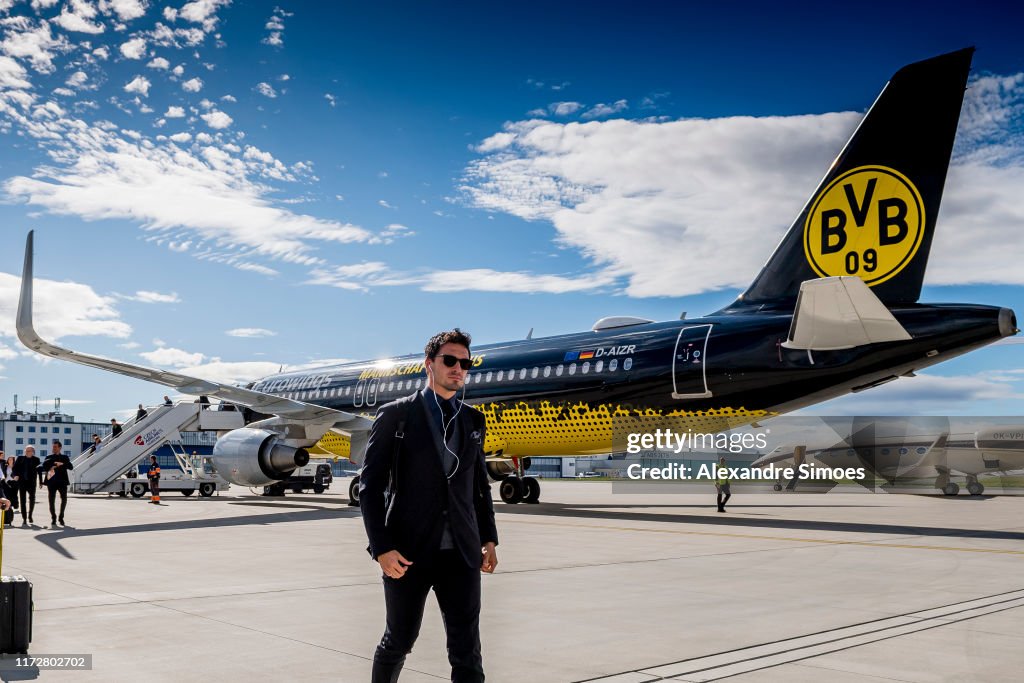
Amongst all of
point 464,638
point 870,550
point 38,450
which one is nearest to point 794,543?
point 870,550

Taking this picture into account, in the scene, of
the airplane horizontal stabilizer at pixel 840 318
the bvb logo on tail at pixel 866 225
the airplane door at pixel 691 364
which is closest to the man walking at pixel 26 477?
the airplane door at pixel 691 364

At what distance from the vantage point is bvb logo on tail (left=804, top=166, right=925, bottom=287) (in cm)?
1541

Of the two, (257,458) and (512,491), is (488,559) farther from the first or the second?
(512,491)

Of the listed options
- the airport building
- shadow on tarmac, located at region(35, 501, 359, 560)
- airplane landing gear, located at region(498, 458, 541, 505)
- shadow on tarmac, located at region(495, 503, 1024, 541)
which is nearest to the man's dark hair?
shadow on tarmac, located at region(35, 501, 359, 560)

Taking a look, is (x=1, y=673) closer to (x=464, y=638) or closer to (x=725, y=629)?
(x=464, y=638)

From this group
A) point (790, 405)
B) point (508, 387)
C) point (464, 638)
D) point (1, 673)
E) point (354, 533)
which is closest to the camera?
point (464, 638)

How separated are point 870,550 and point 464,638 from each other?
33.0 ft

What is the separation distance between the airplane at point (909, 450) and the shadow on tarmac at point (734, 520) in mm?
9663

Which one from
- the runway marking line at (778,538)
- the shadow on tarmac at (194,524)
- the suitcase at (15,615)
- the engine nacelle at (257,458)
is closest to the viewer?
the suitcase at (15,615)

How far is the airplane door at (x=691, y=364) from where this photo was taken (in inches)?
684

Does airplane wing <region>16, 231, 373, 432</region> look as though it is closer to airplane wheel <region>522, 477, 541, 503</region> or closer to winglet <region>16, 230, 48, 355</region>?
winglet <region>16, 230, 48, 355</region>

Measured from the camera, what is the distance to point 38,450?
9788 cm

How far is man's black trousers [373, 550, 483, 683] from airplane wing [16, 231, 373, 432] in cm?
1237

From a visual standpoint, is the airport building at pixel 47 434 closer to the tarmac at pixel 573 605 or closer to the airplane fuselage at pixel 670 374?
the airplane fuselage at pixel 670 374
